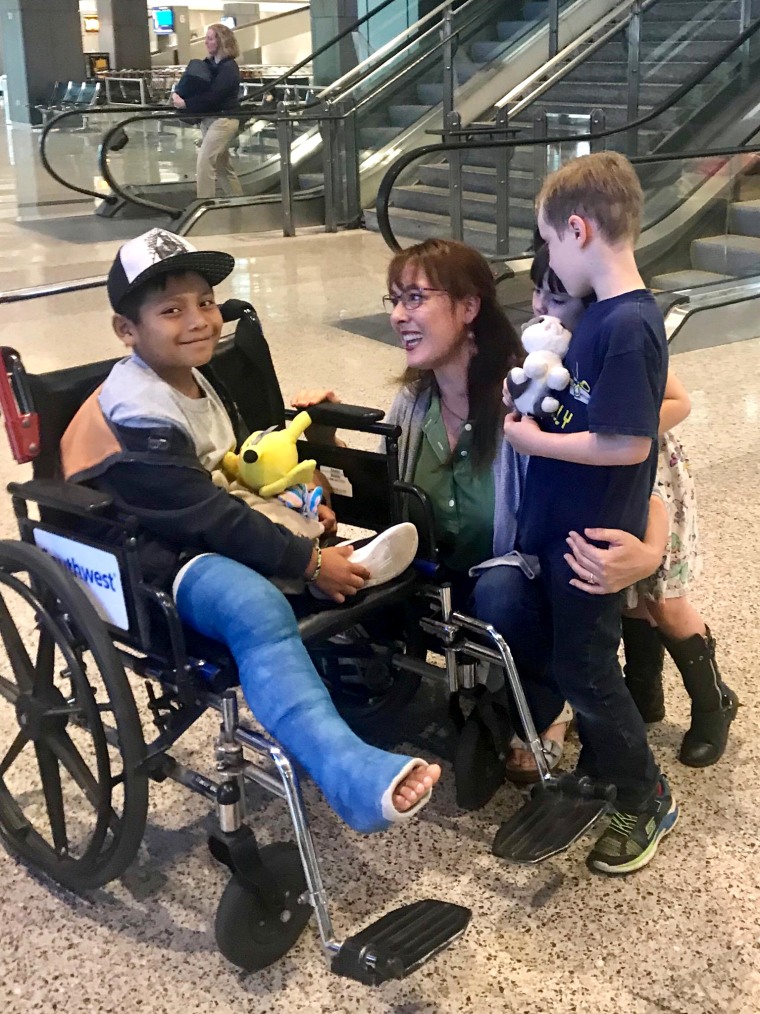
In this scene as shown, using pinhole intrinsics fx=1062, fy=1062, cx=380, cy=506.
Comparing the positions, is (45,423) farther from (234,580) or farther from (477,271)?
(477,271)

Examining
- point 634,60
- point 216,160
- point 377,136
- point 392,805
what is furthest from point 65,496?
point 377,136

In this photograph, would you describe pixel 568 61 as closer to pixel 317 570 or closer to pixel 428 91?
pixel 428 91

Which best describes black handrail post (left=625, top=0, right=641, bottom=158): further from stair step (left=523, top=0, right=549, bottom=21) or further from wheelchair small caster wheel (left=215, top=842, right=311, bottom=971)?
wheelchair small caster wheel (left=215, top=842, right=311, bottom=971)

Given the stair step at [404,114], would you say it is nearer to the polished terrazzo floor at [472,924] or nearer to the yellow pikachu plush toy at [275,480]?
the polished terrazzo floor at [472,924]

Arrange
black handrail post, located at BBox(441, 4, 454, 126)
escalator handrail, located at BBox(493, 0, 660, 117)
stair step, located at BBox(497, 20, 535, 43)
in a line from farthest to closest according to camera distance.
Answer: stair step, located at BBox(497, 20, 535, 43)
black handrail post, located at BBox(441, 4, 454, 126)
escalator handrail, located at BBox(493, 0, 660, 117)

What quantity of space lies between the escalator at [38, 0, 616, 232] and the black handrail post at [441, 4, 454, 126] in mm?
50

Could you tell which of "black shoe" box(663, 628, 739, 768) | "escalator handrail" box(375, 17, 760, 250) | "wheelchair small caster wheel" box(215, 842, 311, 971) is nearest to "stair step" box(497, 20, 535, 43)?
"escalator handrail" box(375, 17, 760, 250)

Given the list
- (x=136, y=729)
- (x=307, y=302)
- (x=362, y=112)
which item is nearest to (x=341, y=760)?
(x=136, y=729)

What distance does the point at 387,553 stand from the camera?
196cm

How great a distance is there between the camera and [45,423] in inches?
78.5

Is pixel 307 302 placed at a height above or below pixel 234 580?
below

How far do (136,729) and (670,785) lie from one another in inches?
44.3

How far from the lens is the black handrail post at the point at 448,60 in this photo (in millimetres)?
9242

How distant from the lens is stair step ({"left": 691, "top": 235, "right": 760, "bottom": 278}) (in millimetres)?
6168
